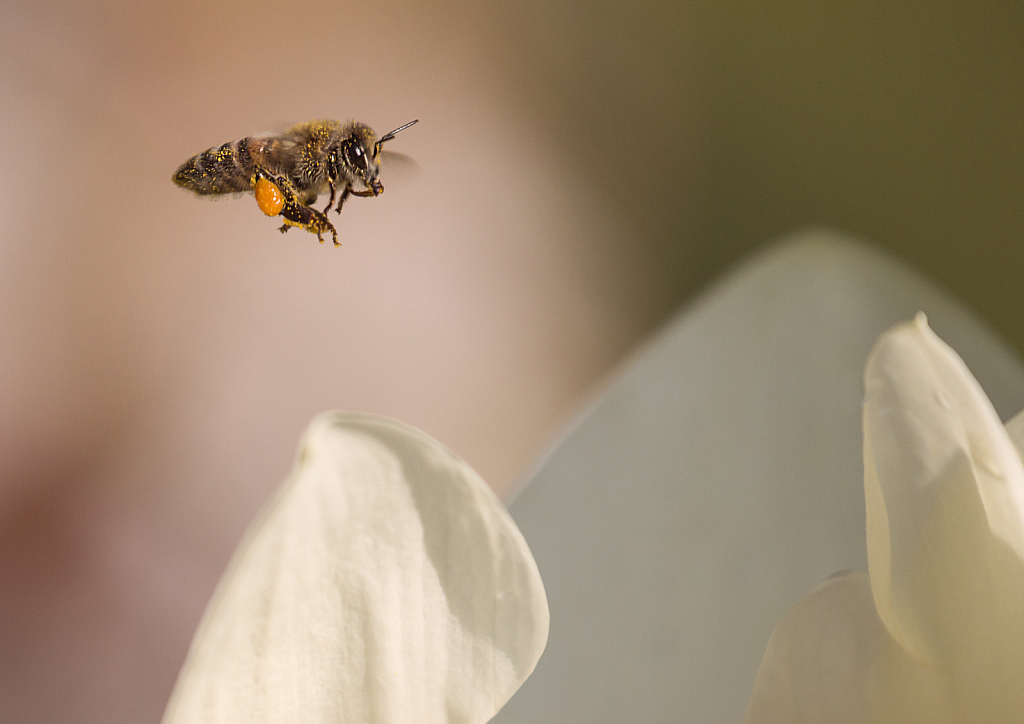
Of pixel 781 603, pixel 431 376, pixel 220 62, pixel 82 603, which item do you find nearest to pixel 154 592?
pixel 82 603

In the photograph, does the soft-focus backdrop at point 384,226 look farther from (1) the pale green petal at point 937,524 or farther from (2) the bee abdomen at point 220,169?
(1) the pale green petal at point 937,524

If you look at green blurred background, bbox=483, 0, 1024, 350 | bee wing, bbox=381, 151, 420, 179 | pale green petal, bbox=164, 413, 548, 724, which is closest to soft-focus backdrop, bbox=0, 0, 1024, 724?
green blurred background, bbox=483, 0, 1024, 350

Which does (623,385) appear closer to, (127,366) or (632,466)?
(632,466)

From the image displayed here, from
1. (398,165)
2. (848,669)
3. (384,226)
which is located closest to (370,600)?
(848,669)

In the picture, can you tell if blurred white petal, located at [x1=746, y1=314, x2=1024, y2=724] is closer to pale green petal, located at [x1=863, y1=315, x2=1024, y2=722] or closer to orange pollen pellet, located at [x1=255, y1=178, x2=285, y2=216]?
pale green petal, located at [x1=863, y1=315, x2=1024, y2=722]

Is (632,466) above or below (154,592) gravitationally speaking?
above

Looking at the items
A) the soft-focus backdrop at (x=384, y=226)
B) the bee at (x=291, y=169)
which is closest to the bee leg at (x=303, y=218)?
the bee at (x=291, y=169)
